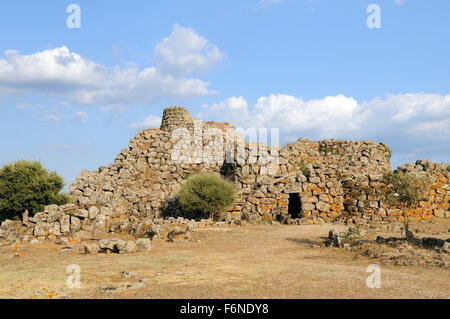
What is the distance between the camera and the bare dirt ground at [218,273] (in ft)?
20.1

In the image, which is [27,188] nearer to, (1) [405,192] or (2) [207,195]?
(2) [207,195]

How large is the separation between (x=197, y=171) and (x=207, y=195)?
5.26 meters

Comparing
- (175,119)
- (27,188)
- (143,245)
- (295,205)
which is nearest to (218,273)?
(143,245)

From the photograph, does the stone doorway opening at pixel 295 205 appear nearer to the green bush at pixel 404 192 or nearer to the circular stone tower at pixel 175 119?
the green bush at pixel 404 192

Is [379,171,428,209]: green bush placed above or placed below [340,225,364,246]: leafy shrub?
above

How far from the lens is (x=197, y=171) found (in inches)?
885

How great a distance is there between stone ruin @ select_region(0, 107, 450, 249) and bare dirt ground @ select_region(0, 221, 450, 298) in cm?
258

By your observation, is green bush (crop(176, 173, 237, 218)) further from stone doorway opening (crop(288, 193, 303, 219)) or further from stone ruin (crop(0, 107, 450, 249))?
stone doorway opening (crop(288, 193, 303, 219))

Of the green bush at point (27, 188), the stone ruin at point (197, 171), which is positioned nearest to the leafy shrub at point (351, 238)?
the stone ruin at point (197, 171)

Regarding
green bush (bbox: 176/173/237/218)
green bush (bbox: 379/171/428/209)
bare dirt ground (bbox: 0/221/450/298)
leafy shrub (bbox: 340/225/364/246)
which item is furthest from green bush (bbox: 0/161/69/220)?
green bush (bbox: 379/171/428/209)

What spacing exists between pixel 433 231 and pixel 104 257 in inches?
527

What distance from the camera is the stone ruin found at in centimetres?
1490

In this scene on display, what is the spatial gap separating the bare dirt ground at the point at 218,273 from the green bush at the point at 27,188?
5.99 meters
